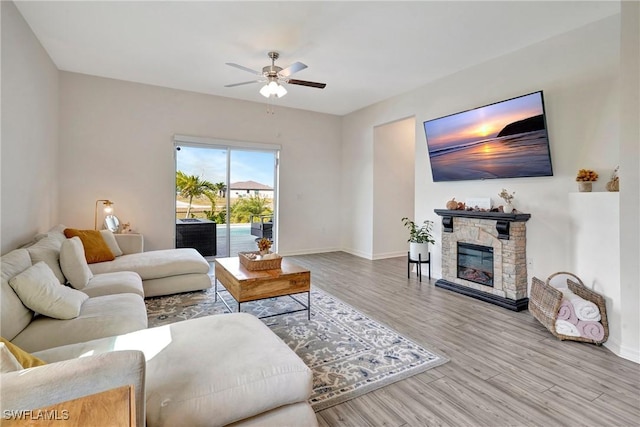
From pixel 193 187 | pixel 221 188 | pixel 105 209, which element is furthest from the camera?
pixel 221 188

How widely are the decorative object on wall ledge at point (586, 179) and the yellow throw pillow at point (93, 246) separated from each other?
5.20 m

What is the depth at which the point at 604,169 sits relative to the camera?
3010 millimetres

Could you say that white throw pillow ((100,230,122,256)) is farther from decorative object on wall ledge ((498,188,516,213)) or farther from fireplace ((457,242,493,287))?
decorative object on wall ledge ((498,188,516,213))

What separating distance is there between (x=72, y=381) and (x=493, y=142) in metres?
4.33

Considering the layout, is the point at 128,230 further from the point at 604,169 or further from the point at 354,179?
the point at 604,169

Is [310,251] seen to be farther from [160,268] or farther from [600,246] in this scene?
[600,246]

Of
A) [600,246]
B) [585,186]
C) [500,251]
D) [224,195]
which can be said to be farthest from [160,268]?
[585,186]

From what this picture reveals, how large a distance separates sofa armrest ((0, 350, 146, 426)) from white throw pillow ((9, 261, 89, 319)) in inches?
50.5

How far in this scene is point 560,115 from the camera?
3.36 metres

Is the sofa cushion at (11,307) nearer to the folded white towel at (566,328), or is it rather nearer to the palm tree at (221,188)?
the palm tree at (221,188)

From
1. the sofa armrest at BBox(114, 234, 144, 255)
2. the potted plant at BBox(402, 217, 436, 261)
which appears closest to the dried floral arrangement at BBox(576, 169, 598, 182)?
the potted plant at BBox(402, 217, 436, 261)

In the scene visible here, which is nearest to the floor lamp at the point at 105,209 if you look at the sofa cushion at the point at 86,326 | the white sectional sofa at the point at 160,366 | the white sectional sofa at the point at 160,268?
the white sectional sofa at the point at 160,268

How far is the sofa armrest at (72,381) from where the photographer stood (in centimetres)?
91

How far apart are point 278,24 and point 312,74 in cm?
135
